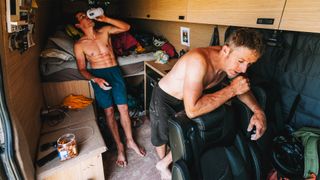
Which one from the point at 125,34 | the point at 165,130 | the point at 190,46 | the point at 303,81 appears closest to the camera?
the point at 303,81

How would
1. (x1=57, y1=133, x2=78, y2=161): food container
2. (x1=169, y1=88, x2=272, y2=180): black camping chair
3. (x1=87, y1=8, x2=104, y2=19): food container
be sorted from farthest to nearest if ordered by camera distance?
(x1=87, y1=8, x2=104, y2=19): food container → (x1=57, y1=133, x2=78, y2=161): food container → (x1=169, y1=88, x2=272, y2=180): black camping chair

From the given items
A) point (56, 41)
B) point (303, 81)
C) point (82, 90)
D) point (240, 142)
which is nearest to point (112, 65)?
point (82, 90)

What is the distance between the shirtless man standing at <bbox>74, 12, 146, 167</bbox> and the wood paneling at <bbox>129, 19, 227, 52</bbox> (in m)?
0.75

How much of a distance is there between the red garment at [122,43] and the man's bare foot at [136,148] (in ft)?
3.63

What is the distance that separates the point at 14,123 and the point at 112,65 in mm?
1280

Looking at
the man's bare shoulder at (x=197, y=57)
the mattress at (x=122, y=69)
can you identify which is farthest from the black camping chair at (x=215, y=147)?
the mattress at (x=122, y=69)

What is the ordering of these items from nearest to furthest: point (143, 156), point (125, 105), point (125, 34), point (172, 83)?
point (172, 83), point (143, 156), point (125, 105), point (125, 34)

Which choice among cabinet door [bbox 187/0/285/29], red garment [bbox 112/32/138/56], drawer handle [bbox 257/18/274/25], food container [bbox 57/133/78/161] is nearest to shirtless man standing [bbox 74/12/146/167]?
red garment [bbox 112/32/138/56]

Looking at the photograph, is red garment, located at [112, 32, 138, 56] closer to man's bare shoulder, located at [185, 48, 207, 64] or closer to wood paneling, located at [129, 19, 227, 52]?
wood paneling, located at [129, 19, 227, 52]

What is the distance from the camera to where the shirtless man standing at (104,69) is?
6.33 ft

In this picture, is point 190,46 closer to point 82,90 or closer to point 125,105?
point 125,105

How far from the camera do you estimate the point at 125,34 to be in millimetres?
2529

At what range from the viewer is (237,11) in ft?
3.87

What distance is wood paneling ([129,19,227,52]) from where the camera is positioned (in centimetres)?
198
